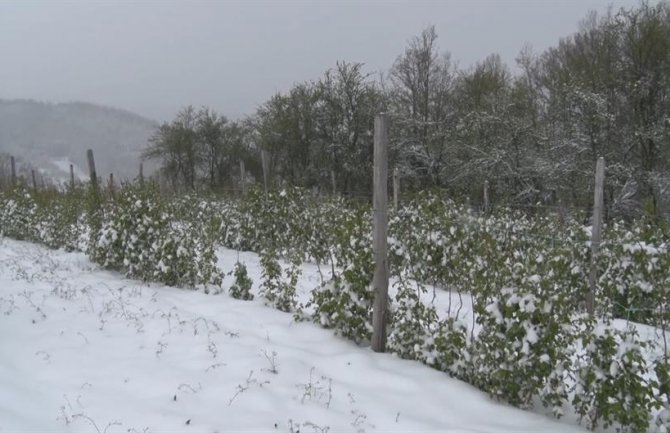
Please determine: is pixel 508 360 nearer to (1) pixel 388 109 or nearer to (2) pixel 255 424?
(2) pixel 255 424

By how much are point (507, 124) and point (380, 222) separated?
1675cm

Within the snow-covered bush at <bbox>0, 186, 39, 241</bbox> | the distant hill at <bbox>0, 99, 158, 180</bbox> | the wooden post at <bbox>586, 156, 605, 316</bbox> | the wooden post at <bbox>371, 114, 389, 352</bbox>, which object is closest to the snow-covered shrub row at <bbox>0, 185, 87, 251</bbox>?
the snow-covered bush at <bbox>0, 186, 39, 241</bbox>

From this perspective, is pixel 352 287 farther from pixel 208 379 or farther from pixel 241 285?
pixel 241 285

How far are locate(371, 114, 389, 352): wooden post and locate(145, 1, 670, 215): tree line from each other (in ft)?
32.0

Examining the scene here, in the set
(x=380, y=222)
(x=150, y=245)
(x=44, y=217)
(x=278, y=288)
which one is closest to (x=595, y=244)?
(x=380, y=222)

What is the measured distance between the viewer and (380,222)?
15.2 ft

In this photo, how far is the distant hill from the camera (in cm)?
12988

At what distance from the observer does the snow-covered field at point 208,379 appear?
11.7 ft

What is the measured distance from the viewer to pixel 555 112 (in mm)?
18969

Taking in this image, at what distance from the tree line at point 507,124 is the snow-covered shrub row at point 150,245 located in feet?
28.0

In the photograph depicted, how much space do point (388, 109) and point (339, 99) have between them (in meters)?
2.44

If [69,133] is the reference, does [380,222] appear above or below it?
below

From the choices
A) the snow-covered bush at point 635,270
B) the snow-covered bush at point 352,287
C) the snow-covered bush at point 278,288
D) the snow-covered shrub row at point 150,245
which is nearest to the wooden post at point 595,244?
the snow-covered bush at point 635,270

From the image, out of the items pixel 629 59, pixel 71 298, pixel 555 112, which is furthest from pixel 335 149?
pixel 71 298
